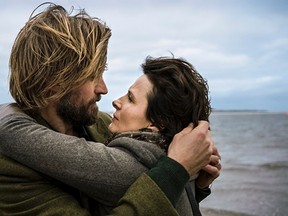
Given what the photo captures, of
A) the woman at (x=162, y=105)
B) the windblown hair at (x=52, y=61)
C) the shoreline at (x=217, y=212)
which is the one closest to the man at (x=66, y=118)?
the windblown hair at (x=52, y=61)

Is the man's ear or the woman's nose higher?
the woman's nose

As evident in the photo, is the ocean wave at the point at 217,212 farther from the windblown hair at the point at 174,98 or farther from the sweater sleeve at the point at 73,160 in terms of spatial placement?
the sweater sleeve at the point at 73,160

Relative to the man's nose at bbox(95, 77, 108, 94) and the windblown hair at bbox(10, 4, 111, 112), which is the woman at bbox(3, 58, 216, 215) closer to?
the man's nose at bbox(95, 77, 108, 94)

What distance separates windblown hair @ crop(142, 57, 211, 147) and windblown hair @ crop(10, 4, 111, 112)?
32 centimetres

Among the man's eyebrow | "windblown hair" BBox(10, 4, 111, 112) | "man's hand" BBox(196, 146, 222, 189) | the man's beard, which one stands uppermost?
"windblown hair" BBox(10, 4, 111, 112)

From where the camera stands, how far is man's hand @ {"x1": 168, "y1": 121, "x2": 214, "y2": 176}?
92.1 inches

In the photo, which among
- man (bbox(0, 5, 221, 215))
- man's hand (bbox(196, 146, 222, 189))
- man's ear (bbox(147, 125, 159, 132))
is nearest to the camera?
man (bbox(0, 5, 221, 215))

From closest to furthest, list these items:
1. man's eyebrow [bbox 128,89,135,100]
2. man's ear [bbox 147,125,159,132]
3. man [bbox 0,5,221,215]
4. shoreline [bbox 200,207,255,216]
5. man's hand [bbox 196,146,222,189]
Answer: man [bbox 0,5,221,215]
man's ear [bbox 147,125,159,132]
man's eyebrow [bbox 128,89,135,100]
man's hand [bbox 196,146,222,189]
shoreline [bbox 200,207,255,216]

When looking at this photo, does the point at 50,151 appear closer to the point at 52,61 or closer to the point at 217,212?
the point at 52,61

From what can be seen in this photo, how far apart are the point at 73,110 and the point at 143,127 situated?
382mm

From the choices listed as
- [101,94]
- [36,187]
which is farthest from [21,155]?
[101,94]

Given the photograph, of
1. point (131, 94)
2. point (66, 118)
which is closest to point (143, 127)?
point (131, 94)

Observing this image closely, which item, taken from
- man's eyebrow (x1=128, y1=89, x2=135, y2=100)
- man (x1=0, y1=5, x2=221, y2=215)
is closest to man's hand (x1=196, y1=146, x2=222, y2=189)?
man (x1=0, y1=5, x2=221, y2=215)

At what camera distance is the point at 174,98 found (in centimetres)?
258
